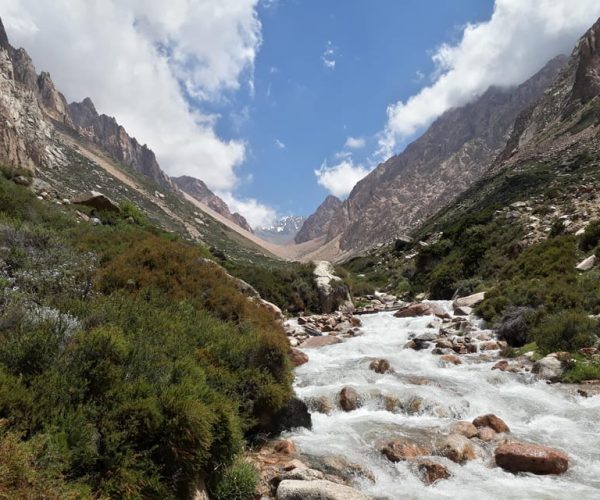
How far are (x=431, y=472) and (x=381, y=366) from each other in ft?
18.1

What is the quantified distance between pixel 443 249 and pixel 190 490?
2971 cm

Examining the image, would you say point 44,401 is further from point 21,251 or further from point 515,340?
point 515,340

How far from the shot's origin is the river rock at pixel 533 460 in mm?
6367

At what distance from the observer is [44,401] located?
441 cm

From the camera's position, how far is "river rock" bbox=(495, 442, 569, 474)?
637 cm

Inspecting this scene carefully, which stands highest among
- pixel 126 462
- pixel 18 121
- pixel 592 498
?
pixel 18 121

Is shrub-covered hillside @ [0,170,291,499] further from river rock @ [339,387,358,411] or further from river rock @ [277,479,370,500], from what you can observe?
river rock @ [339,387,358,411]

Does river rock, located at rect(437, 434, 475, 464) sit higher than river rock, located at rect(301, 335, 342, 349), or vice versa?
river rock, located at rect(301, 335, 342, 349)

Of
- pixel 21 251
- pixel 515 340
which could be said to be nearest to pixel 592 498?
pixel 515 340

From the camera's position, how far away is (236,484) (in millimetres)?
5320

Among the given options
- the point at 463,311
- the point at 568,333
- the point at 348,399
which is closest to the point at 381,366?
the point at 348,399

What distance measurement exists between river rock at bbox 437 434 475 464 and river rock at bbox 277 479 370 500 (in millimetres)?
2329

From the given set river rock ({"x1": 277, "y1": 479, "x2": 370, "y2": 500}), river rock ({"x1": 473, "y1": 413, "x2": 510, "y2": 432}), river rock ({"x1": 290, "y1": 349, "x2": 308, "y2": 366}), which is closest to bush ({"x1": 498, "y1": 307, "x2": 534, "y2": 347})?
river rock ({"x1": 473, "y1": 413, "x2": 510, "y2": 432})

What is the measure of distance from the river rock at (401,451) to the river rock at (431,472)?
0.30 m
